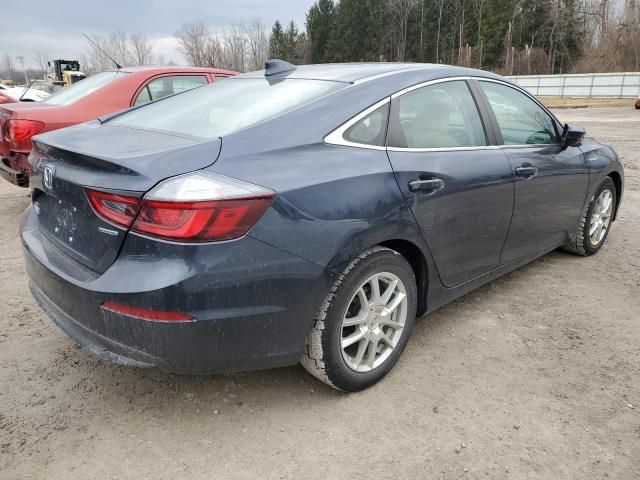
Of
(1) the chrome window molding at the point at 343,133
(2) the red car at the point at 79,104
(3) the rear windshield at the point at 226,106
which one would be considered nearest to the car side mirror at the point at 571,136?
(1) the chrome window molding at the point at 343,133

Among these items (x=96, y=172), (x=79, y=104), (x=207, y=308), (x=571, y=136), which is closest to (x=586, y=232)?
(x=571, y=136)

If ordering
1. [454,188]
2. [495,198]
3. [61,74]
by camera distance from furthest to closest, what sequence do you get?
[61,74]
[495,198]
[454,188]

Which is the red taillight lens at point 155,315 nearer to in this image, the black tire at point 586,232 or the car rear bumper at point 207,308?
the car rear bumper at point 207,308

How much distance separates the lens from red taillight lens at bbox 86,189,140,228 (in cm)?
188

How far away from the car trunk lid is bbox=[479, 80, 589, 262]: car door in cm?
203

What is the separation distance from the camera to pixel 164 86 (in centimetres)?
575

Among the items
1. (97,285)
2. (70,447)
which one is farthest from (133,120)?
(70,447)

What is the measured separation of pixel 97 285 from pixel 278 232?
728 mm

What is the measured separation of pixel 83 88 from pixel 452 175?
4.70m

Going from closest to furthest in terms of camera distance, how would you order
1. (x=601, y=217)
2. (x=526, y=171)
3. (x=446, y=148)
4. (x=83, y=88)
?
1. (x=446, y=148)
2. (x=526, y=171)
3. (x=601, y=217)
4. (x=83, y=88)

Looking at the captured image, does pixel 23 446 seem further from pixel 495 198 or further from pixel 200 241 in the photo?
pixel 495 198

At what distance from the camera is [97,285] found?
195 centimetres

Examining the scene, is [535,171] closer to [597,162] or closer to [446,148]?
[446,148]

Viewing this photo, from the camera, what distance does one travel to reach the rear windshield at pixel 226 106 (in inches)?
92.5
